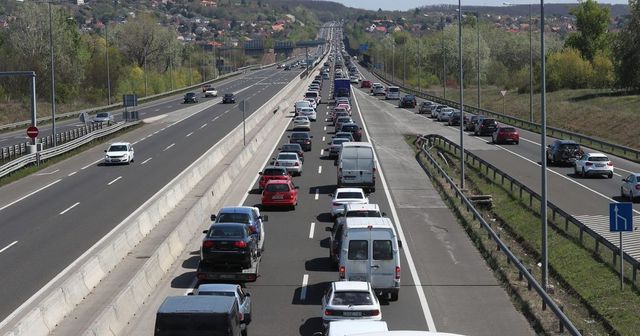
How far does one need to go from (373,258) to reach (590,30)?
132 m

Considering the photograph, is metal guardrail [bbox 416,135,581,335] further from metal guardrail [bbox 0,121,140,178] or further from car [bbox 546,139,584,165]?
metal guardrail [bbox 0,121,140,178]

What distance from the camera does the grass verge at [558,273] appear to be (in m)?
22.0

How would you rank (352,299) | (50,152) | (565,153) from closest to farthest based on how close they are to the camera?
(352,299) < (565,153) < (50,152)

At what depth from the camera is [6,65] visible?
116438 millimetres

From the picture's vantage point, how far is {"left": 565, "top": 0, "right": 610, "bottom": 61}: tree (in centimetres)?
14538

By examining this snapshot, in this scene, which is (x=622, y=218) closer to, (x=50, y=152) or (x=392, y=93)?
(x=50, y=152)

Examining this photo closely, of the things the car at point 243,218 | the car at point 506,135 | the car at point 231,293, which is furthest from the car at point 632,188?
the car at point 506,135

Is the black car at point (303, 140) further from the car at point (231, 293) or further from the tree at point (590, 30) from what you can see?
the tree at point (590, 30)

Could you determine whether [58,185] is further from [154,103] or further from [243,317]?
[154,103]

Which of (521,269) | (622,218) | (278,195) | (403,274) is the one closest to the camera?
(521,269)

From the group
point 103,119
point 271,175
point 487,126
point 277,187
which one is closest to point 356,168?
point 271,175

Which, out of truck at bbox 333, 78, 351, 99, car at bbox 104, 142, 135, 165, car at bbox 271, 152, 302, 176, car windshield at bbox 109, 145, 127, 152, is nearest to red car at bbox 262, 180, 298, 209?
car at bbox 271, 152, 302, 176

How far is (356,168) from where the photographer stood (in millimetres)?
42500

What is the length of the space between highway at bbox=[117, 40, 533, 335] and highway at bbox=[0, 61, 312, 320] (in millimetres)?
3399
